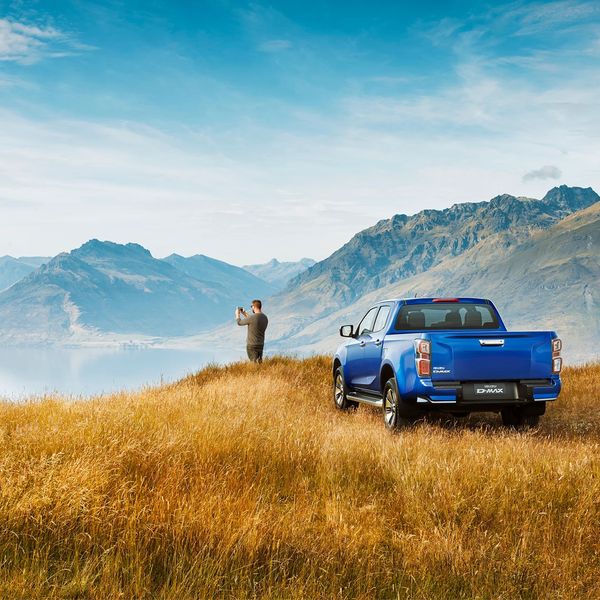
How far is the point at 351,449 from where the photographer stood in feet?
20.2

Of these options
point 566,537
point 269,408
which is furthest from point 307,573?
point 269,408

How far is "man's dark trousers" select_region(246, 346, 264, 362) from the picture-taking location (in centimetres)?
1554

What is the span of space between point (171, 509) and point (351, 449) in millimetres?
2482

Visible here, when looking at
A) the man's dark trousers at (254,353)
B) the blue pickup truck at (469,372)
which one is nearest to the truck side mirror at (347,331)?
the blue pickup truck at (469,372)

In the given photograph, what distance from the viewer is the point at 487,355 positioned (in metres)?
7.59

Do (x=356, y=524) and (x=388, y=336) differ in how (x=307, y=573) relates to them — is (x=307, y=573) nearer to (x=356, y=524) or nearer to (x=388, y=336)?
(x=356, y=524)

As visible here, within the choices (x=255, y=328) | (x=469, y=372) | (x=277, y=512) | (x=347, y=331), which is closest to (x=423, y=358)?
(x=469, y=372)

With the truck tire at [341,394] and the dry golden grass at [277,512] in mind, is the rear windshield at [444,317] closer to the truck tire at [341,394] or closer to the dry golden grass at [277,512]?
the truck tire at [341,394]

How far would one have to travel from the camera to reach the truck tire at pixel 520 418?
8.56m

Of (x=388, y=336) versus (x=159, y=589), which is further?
(x=388, y=336)

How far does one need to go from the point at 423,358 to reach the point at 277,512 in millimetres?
3723

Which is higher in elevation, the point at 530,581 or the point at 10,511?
the point at 10,511

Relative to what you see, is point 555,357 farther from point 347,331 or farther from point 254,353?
point 254,353

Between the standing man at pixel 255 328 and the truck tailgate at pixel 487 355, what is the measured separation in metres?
7.83
